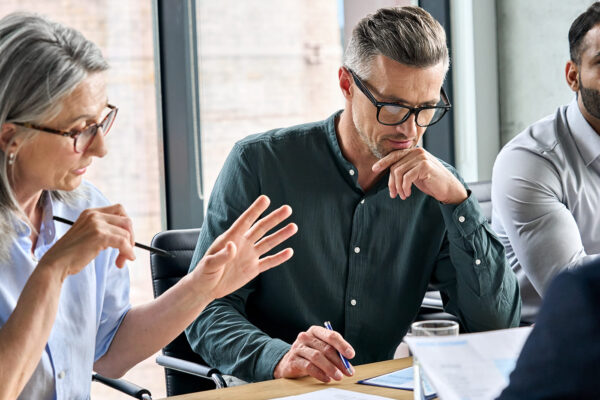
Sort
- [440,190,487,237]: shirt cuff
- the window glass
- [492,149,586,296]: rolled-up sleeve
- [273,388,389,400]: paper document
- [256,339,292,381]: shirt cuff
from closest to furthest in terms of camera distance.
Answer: [273,388,389,400]: paper document
[256,339,292,381]: shirt cuff
[440,190,487,237]: shirt cuff
[492,149,586,296]: rolled-up sleeve
the window glass

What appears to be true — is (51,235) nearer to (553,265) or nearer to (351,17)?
(553,265)

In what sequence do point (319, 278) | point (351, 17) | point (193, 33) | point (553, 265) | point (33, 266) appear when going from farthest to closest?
1. point (351, 17)
2. point (193, 33)
3. point (553, 265)
4. point (319, 278)
5. point (33, 266)

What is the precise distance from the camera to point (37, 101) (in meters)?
1.34

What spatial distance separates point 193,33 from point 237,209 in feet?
5.34

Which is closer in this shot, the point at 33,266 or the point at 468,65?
the point at 33,266

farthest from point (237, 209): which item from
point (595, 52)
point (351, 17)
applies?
point (351, 17)

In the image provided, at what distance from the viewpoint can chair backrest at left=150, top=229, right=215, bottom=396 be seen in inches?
77.9

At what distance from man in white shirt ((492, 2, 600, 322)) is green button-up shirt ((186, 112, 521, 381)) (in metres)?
0.24

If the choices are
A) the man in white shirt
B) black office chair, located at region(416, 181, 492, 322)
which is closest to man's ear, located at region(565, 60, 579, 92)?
the man in white shirt

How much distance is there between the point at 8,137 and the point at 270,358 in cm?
70

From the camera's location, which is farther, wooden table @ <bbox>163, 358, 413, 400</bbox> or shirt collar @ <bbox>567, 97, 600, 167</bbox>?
shirt collar @ <bbox>567, 97, 600, 167</bbox>

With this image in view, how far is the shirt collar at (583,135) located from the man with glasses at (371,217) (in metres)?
0.54

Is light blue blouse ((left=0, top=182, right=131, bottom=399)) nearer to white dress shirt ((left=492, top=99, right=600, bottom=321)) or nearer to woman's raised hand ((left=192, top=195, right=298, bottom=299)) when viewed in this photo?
woman's raised hand ((left=192, top=195, right=298, bottom=299))

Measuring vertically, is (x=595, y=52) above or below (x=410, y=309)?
above
